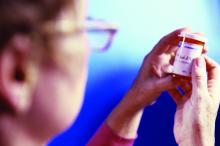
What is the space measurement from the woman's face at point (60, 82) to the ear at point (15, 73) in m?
0.02

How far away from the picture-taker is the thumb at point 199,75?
87 centimetres

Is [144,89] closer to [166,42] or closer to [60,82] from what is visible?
[166,42]

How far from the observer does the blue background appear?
0.97 metres

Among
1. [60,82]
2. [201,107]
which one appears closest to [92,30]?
[60,82]

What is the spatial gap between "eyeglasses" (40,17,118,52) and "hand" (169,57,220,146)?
0.37 m

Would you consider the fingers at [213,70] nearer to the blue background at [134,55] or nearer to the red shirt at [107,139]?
the blue background at [134,55]

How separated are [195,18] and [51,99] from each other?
71 centimetres

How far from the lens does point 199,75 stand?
885mm

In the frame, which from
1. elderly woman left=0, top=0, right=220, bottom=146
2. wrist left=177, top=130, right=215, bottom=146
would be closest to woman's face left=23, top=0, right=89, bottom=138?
elderly woman left=0, top=0, right=220, bottom=146

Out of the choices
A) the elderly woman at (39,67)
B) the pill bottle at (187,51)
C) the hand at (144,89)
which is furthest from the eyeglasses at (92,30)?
the hand at (144,89)

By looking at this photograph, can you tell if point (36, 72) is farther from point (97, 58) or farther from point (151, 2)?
point (151, 2)

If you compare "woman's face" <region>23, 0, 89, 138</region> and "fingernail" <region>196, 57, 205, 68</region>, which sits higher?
"woman's face" <region>23, 0, 89, 138</region>

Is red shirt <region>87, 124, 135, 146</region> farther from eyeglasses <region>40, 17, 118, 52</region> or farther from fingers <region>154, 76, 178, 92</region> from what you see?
eyeglasses <region>40, 17, 118, 52</region>

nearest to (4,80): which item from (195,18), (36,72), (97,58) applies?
(36,72)
